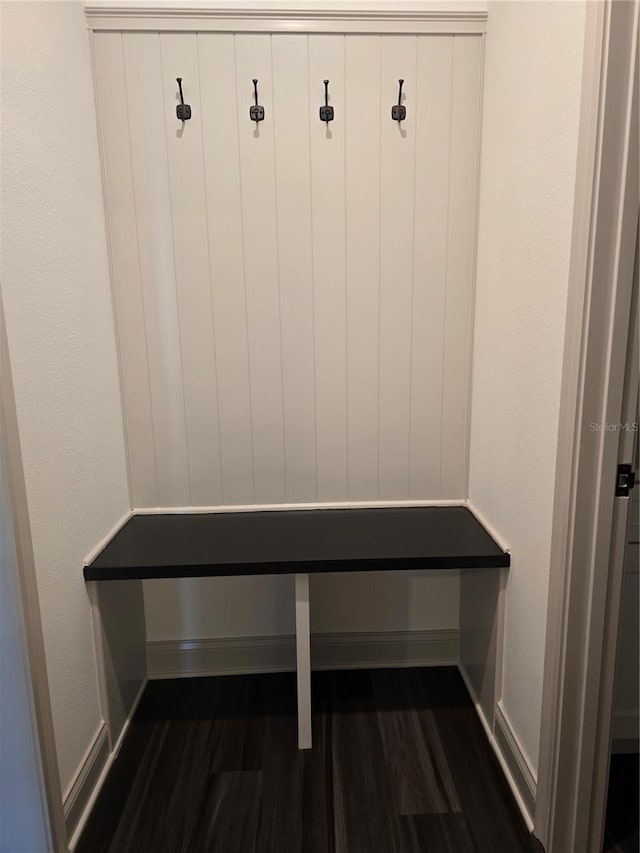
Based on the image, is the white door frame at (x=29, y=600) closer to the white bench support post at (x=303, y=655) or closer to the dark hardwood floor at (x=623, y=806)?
the white bench support post at (x=303, y=655)

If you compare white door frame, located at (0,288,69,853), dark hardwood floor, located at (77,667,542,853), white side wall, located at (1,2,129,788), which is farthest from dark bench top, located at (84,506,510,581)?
dark hardwood floor, located at (77,667,542,853)

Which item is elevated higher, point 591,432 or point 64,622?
point 591,432

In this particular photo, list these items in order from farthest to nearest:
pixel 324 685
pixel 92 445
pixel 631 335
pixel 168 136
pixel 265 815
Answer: pixel 324 685 < pixel 168 136 < pixel 92 445 < pixel 265 815 < pixel 631 335

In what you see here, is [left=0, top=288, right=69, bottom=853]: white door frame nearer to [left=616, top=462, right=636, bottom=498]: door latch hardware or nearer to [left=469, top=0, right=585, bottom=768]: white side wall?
[left=469, top=0, right=585, bottom=768]: white side wall

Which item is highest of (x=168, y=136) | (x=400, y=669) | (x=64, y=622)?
(x=168, y=136)

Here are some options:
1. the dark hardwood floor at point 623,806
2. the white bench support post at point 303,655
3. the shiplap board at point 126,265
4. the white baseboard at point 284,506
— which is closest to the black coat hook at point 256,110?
the shiplap board at point 126,265

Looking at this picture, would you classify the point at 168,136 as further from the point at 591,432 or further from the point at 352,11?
the point at 591,432

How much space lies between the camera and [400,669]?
2133 millimetres

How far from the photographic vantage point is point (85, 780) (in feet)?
4.92

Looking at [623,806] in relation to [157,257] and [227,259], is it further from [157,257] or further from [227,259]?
[157,257]

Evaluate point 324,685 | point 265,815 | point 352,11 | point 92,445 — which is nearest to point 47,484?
point 92,445

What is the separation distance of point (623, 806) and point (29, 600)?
168cm

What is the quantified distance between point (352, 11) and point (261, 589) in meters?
1.97

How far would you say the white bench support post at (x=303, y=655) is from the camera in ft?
5.45
